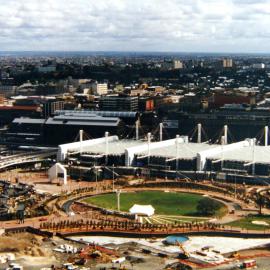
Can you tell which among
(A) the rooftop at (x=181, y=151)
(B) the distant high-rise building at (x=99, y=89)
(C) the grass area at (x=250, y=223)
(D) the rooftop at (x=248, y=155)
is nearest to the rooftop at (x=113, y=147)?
(A) the rooftop at (x=181, y=151)

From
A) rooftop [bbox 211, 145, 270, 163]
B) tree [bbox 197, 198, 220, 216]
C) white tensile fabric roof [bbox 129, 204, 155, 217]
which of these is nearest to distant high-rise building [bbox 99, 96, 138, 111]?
rooftop [bbox 211, 145, 270, 163]

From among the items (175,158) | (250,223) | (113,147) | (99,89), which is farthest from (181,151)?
A: (99,89)

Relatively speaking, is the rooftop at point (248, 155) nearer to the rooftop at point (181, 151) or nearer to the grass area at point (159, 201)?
the rooftop at point (181, 151)

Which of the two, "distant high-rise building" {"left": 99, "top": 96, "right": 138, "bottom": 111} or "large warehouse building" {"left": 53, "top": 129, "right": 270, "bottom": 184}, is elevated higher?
"distant high-rise building" {"left": 99, "top": 96, "right": 138, "bottom": 111}

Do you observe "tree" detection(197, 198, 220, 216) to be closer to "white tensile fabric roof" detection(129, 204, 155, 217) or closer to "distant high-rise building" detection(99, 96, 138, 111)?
"white tensile fabric roof" detection(129, 204, 155, 217)

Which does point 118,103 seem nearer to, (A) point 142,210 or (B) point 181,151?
(B) point 181,151
